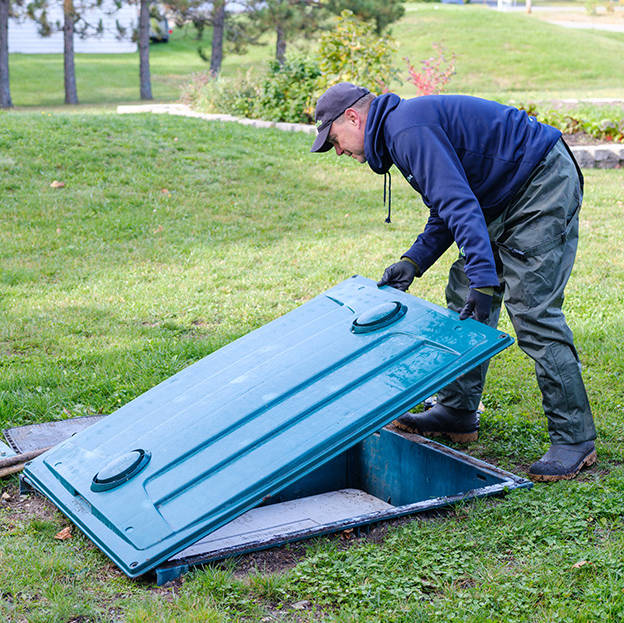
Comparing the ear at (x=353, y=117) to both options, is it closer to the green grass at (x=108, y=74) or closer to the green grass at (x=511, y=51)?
the green grass at (x=511, y=51)

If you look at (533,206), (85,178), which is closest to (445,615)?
(533,206)

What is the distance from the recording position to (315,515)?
3574mm

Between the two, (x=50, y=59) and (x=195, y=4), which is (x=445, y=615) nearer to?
(x=195, y=4)

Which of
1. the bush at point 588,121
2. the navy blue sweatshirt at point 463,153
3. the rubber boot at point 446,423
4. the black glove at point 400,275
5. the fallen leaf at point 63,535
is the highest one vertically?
the navy blue sweatshirt at point 463,153

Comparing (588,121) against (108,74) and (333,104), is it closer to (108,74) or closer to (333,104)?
(333,104)

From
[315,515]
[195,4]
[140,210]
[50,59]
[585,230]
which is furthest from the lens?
[50,59]

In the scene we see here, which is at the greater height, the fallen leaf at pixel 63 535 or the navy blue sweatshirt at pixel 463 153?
the navy blue sweatshirt at pixel 463 153

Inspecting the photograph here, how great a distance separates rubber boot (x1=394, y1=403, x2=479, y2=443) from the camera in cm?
400

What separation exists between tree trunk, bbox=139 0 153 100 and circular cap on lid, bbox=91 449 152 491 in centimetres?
2448

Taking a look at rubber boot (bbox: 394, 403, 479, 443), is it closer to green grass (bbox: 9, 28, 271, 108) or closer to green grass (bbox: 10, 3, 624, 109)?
green grass (bbox: 10, 3, 624, 109)

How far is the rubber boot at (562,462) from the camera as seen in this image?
3.44 m

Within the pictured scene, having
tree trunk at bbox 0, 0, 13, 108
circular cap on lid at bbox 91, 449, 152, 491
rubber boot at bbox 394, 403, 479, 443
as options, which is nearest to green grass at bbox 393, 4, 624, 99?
tree trunk at bbox 0, 0, 13, 108

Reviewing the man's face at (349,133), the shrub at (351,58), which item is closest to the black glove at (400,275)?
the man's face at (349,133)

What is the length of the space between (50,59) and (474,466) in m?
37.7
